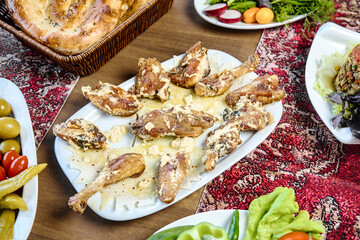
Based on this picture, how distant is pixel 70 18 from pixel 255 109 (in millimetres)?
1612

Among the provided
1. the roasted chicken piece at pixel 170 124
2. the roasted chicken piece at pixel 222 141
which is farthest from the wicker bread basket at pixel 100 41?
the roasted chicken piece at pixel 222 141

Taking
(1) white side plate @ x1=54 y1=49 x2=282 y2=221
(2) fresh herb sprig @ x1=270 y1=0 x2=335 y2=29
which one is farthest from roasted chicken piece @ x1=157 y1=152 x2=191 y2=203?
(2) fresh herb sprig @ x1=270 y1=0 x2=335 y2=29

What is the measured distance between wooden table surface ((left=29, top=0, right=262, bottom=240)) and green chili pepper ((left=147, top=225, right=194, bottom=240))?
0.20 m

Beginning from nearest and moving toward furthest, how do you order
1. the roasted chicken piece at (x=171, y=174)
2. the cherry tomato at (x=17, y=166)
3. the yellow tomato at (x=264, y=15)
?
the roasted chicken piece at (x=171, y=174), the cherry tomato at (x=17, y=166), the yellow tomato at (x=264, y=15)

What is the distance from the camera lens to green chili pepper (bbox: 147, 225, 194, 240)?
6.16ft

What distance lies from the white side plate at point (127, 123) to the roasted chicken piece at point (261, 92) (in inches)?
2.5

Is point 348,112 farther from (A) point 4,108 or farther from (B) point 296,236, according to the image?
(A) point 4,108

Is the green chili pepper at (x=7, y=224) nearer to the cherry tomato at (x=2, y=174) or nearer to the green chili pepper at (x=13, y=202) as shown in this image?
the green chili pepper at (x=13, y=202)

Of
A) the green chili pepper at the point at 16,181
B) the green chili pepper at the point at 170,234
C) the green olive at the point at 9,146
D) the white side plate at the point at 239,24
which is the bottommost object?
the green chili pepper at the point at 170,234

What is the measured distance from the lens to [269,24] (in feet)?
10.2

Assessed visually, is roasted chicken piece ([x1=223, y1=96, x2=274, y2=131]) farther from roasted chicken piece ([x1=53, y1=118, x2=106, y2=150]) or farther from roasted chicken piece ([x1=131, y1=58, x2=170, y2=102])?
roasted chicken piece ([x1=53, y1=118, x2=106, y2=150])

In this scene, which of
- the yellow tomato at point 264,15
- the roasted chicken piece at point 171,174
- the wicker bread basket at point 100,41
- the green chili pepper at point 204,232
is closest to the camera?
the green chili pepper at point 204,232

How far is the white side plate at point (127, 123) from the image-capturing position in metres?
2.03

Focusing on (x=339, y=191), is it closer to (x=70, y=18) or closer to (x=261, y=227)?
(x=261, y=227)
